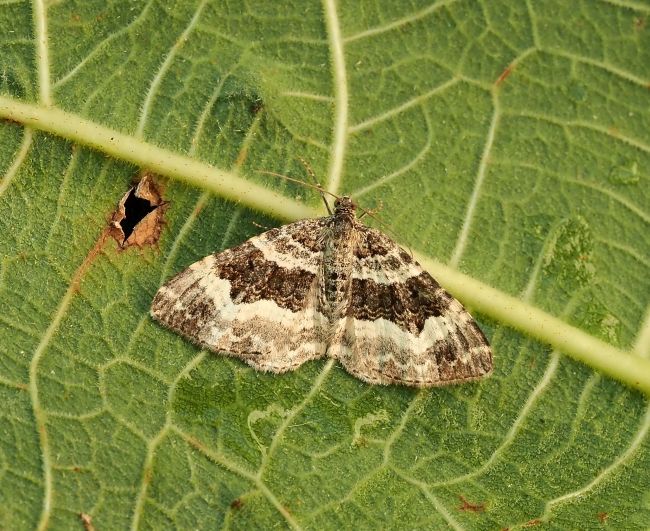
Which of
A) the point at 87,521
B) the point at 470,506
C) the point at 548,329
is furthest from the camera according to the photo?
the point at 548,329

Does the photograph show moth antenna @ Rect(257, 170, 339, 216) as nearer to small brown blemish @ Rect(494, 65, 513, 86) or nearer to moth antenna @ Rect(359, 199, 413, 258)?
moth antenna @ Rect(359, 199, 413, 258)

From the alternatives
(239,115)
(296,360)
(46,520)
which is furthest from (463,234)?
(46,520)

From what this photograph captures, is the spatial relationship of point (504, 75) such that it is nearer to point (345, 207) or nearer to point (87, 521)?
point (345, 207)

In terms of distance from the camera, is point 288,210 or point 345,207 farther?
point 288,210

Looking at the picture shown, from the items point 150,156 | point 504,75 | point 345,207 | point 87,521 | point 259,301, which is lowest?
point 87,521

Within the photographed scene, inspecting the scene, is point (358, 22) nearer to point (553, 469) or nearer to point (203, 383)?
point (203, 383)

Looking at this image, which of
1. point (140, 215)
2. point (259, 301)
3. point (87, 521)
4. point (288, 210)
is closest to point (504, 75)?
point (288, 210)

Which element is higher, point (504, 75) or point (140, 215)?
point (504, 75)
